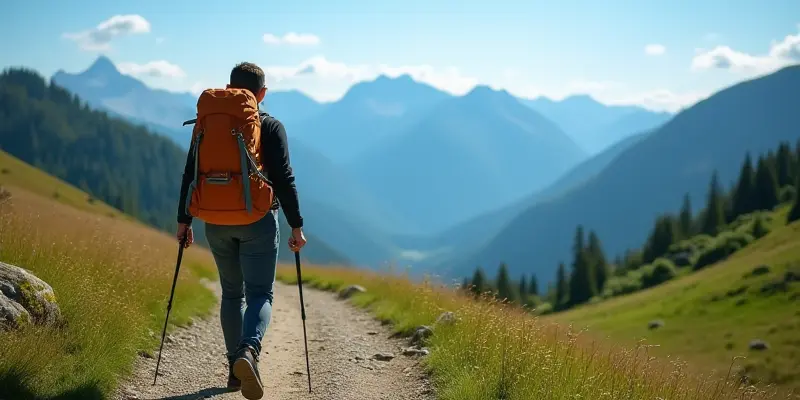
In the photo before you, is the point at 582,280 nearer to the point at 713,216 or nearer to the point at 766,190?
the point at 713,216

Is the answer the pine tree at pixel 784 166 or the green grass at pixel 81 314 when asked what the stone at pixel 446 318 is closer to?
the green grass at pixel 81 314

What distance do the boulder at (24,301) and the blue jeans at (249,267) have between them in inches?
66.5

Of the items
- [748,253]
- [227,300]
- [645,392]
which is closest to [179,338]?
[227,300]

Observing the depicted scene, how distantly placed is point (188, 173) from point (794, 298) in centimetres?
6150

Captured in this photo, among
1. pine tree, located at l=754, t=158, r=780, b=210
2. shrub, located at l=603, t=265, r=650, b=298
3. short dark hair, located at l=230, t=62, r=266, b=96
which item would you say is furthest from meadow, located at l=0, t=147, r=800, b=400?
pine tree, located at l=754, t=158, r=780, b=210

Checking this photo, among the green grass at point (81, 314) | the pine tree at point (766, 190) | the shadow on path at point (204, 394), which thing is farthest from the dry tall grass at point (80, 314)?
the pine tree at point (766, 190)

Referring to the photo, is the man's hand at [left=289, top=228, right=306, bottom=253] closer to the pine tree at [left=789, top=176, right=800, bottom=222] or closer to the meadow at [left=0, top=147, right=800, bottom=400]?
the meadow at [left=0, top=147, right=800, bottom=400]

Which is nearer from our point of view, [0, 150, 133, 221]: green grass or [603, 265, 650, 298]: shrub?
[0, 150, 133, 221]: green grass

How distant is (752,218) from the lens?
9581cm

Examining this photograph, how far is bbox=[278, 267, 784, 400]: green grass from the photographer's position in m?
6.02

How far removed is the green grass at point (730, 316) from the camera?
4231cm

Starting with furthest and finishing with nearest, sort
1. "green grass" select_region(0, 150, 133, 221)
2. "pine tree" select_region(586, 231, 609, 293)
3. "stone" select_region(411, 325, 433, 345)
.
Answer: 1. "pine tree" select_region(586, 231, 609, 293)
2. "green grass" select_region(0, 150, 133, 221)
3. "stone" select_region(411, 325, 433, 345)

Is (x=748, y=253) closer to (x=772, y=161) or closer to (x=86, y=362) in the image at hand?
(x=772, y=161)

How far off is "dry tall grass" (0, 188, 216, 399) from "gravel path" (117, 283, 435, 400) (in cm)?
37
